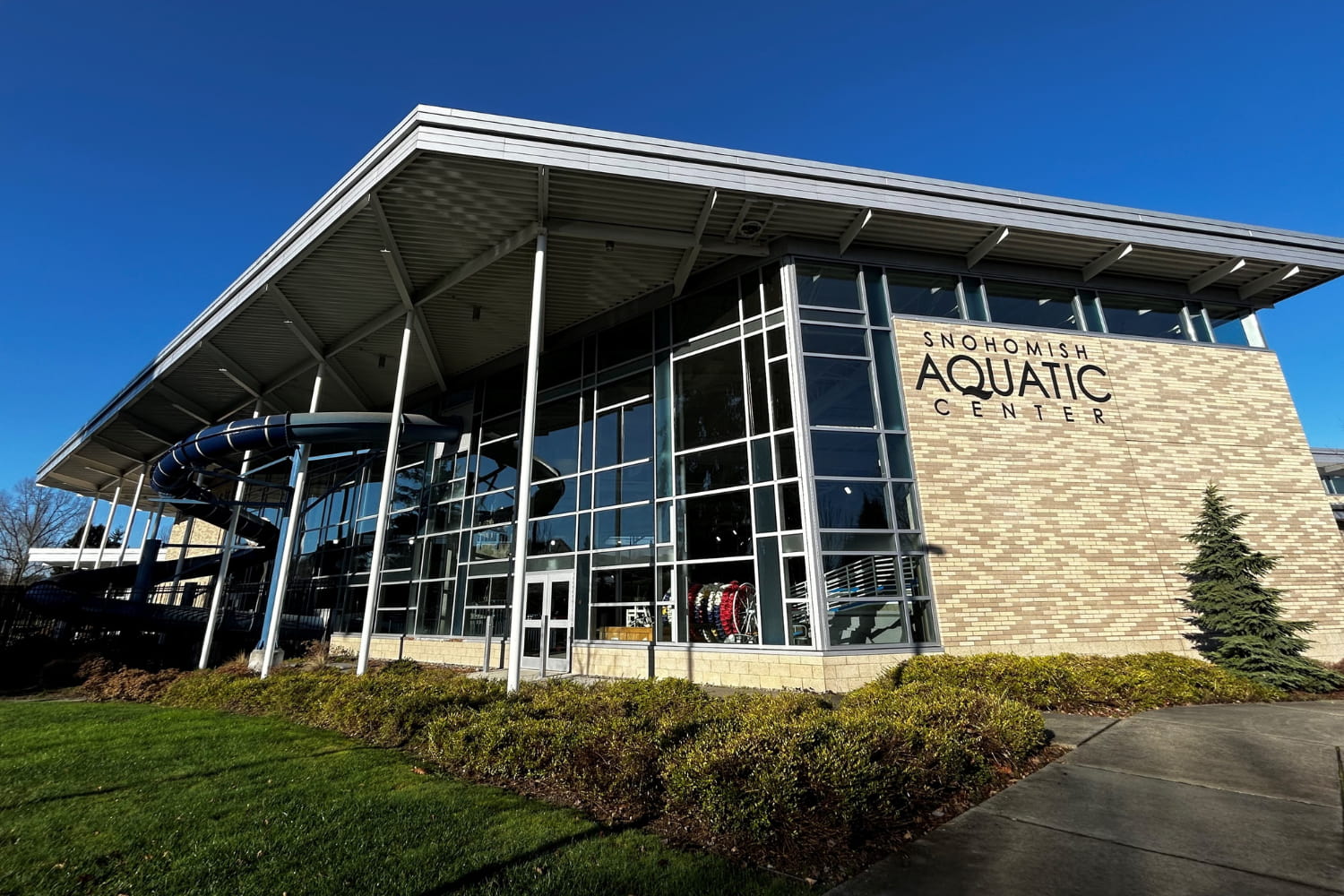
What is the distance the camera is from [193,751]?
7523 mm

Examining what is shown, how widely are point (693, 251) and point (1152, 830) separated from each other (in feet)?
41.9

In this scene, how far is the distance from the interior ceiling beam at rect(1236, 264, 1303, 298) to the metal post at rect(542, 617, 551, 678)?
20.9m

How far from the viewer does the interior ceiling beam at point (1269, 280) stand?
1576cm

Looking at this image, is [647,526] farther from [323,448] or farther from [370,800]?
[323,448]

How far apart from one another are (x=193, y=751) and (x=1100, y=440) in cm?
1768

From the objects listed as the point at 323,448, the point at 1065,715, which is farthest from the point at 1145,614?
the point at 323,448

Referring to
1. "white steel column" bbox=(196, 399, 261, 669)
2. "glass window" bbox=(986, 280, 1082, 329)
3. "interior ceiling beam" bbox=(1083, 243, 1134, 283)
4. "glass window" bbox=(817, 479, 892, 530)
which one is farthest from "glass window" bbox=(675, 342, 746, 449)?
"white steel column" bbox=(196, 399, 261, 669)

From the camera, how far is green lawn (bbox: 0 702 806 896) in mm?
3842

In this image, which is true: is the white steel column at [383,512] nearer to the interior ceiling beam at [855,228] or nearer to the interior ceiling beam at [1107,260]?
the interior ceiling beam at [855,228]

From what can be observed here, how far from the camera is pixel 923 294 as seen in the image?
14812 millimetres

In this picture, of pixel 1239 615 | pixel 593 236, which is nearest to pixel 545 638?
pixel 593 236

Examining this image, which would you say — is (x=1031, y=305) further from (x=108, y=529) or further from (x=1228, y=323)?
(x=108, y=529)

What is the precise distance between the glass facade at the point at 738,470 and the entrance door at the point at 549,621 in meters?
0.09

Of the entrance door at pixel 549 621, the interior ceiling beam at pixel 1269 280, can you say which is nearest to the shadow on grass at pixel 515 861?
the entrance door at pixel 549 621
